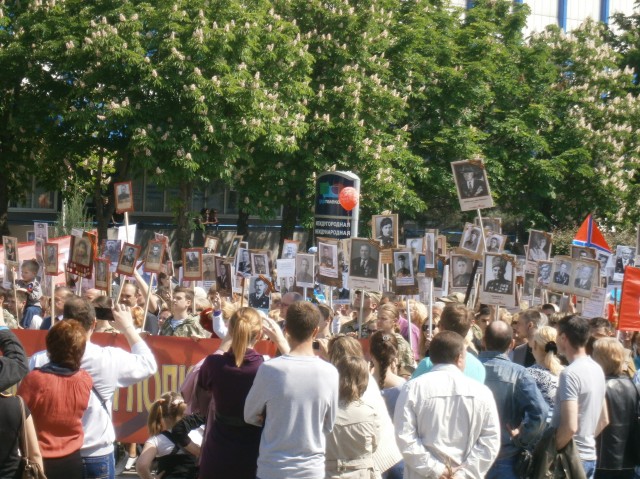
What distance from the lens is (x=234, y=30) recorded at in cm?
2531

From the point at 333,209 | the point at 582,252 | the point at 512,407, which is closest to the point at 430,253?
the point at 582,252

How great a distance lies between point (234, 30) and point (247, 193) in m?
5.65

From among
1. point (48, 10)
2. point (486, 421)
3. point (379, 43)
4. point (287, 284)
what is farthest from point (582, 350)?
point (379, 43)

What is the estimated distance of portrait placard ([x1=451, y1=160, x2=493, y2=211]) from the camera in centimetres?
1304

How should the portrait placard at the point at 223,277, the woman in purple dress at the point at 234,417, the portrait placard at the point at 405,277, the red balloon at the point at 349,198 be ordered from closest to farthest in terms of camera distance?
1. the woman in purple dress at the point at 234,417
2. the portrait placard at the point at 405,277
3. the portrait placard at the point at 223,277
4. the red balloon at the point at 349,198

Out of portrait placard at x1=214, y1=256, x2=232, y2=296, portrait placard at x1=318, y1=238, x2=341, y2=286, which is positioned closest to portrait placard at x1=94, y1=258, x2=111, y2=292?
portrait placard at x1=214, y1=256, x2=232, y2=296

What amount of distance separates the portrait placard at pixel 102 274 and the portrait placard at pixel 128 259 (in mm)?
192

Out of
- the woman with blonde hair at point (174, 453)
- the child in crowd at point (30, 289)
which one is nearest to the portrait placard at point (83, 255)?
the child in crowd at point (30, 289)

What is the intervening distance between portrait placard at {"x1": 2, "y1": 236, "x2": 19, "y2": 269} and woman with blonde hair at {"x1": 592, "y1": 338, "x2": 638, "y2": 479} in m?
9.10

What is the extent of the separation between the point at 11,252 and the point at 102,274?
109 inches

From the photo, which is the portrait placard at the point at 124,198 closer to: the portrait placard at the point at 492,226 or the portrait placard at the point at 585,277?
the portrait placard at the point at 492,226

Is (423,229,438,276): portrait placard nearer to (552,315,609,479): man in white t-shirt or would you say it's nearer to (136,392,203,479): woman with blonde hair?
(552,315,609,479): man in white t-shirt

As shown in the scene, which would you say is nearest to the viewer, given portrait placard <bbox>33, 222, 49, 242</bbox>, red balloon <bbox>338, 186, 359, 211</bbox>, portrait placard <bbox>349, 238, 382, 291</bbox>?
portrait placard <bbox>349, 238, 382, 291</bbox>

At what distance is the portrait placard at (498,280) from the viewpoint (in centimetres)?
1193
